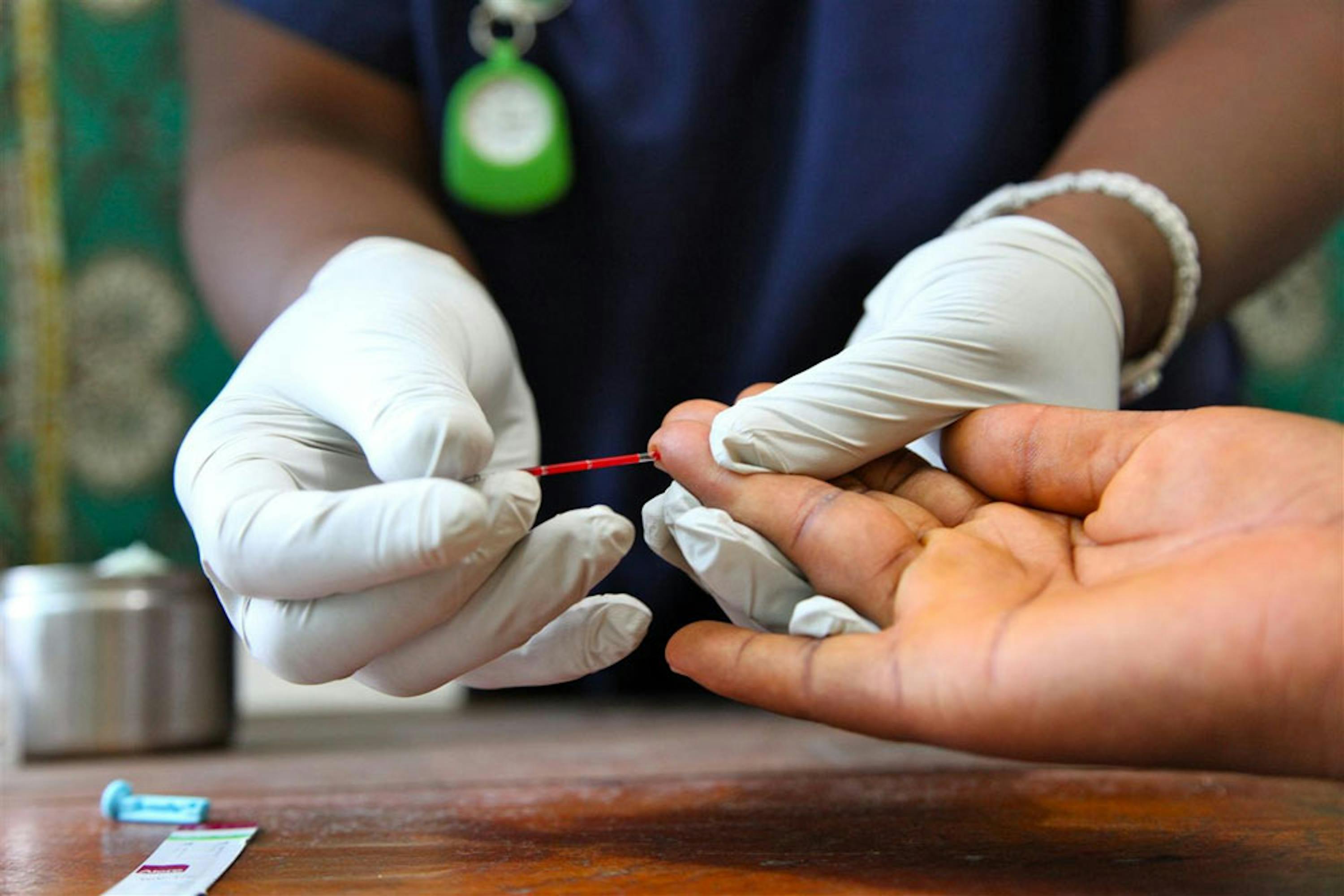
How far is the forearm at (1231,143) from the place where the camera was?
89 centimetres

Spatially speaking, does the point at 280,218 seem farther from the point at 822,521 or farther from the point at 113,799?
the point at 822,521

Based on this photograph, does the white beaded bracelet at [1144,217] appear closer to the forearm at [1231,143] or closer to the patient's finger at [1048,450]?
the forearm at [1231,143]

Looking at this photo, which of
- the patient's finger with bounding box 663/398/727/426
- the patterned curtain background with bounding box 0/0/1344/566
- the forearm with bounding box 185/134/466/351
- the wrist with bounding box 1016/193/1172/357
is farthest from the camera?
the patterned curtain background with bounding box 0/0/1344/566

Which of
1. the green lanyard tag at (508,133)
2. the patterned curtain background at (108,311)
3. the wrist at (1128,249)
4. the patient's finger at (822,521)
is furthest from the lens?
the patterned curtain background at (108,311)

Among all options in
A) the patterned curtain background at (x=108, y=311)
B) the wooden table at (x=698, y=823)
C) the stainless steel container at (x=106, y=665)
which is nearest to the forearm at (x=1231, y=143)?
the wooden table at (x=698, y=823)

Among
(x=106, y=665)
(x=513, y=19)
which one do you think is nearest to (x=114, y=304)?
(x=106, y=665)

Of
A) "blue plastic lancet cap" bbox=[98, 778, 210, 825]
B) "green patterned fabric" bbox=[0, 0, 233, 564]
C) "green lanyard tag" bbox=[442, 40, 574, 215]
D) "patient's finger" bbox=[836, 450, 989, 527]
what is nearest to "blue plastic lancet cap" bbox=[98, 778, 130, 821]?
"blue plastic lancet cap" bbox=[98, 778, 210, 825]

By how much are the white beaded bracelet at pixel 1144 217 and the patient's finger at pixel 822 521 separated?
1.00 feet

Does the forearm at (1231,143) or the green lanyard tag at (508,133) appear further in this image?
the green lanyard tag at (508,133)

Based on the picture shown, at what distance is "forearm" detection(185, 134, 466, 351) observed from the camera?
0.96 m

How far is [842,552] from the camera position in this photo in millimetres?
588

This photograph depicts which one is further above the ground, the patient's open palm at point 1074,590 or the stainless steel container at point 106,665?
the patient's open palm at point 1074,590

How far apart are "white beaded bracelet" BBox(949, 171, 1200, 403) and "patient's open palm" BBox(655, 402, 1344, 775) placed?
0.25 m

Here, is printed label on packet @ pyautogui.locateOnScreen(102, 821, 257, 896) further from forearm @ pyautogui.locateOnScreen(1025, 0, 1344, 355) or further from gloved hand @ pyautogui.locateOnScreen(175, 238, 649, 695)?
forearm @ pyautogui.locateOnScreen(1025, 0, 1344, 355)
